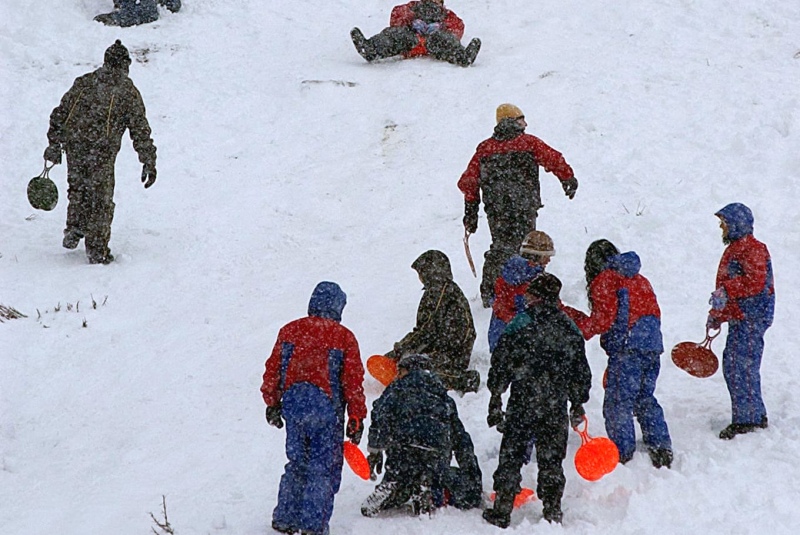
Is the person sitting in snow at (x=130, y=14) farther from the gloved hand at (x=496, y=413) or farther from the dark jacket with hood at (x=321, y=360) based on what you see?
the gloved hand at (x=496, y=413)

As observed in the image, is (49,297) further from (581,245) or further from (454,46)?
(454,46)

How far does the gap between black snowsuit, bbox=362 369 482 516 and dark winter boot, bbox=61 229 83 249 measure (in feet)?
18.5

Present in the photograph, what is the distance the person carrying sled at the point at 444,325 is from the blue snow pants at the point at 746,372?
2.01 metres

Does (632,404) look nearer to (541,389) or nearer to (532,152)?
(541,389)

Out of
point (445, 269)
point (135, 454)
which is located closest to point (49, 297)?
point (135, 454)

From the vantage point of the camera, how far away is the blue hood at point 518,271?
6.83 metres

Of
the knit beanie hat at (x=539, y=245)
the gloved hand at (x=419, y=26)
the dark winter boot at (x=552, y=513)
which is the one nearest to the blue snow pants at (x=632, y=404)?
the dark winter boot at (x=552, y=513)

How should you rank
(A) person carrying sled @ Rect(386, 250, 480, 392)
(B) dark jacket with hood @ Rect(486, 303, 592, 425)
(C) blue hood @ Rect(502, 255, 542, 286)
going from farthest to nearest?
(A) person carrying sled @ Rect(386, 250, 480, 392) < (C) blue hood @ Rect(502, 255, 542, 286) < (B) dark jacket with hood @ Rect(486, 303, 592, 425)

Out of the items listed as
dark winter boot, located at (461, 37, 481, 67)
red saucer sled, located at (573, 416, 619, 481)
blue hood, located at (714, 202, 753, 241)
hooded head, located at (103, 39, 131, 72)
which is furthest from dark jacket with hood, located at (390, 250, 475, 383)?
dark winter boot, located at (461, 37, 481, 67)

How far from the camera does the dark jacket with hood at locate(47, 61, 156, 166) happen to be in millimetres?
10102

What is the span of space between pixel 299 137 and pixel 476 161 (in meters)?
5.47

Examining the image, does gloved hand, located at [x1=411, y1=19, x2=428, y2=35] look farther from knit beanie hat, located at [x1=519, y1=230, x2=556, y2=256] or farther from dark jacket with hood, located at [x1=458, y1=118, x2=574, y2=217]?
knit beanie hat, located at [x1=519, y1=230, x2=556, y2=256]

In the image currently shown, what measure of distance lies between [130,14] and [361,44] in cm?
447

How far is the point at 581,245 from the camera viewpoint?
977 centimetres
